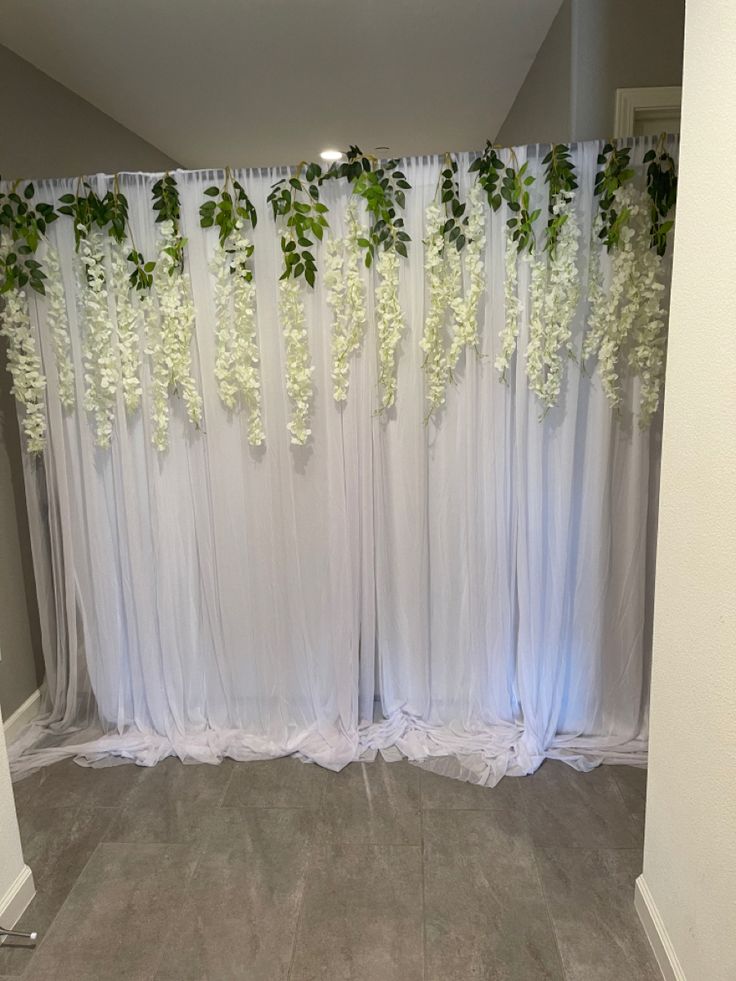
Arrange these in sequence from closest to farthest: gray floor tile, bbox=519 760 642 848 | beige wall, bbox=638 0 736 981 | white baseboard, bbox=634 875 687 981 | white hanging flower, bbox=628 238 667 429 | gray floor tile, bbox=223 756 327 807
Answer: beige wall, bbox=638 0 736 981 → white baseboard, bbox=634 875 687 981 → gray floor tile, bbox=519 760 642 848 → white hanging flower, bbox=628 238 667 429 → gray floor tile, bbox=223 756 327 807

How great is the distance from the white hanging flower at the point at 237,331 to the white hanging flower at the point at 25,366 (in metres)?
0.66

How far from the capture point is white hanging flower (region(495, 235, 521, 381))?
2340mm

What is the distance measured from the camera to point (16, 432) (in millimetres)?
2797

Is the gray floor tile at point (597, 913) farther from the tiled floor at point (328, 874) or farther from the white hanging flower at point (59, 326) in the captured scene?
the white hanging flower at point (59, 326)

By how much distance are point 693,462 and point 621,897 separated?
126cm

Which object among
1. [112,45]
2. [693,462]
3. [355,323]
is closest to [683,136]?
[693,462]

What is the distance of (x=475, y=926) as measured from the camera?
73.2 inches

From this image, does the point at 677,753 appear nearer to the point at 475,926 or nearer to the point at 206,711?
the point at 475,926

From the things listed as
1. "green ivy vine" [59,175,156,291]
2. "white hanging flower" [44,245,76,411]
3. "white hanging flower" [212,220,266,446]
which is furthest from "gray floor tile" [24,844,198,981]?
"green ivy vine" [59,175,156,291]

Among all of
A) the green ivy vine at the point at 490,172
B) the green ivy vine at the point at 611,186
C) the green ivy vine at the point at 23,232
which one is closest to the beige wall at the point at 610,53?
the green ivy vine at the point at 611,186

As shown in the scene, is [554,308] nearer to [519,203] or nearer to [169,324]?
[519,203]

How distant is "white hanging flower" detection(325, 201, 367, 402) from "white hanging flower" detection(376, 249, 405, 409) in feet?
0.21

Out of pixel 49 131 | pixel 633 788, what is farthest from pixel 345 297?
pixel 633 788

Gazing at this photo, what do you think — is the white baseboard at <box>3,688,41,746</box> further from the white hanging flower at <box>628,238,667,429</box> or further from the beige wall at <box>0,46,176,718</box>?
the white hanging flower at <box>628,238,667,429</box>
